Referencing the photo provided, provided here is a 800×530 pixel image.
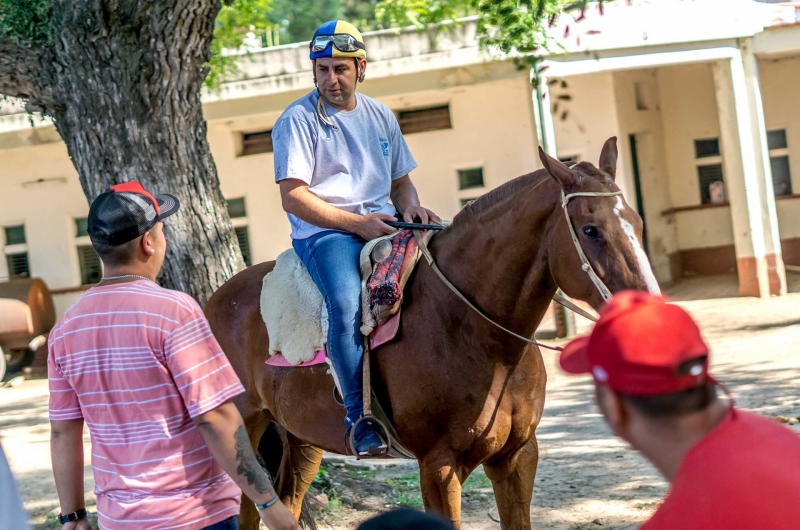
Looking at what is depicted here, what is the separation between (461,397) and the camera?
3.95 meters

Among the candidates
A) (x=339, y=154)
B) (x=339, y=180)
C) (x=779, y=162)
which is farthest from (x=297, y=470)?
(x=779, y=162)

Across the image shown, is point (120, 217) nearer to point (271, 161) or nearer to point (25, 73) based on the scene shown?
point (25, 73)

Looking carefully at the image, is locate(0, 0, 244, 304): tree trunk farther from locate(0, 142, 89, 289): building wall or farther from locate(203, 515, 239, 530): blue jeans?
locate(0, 142, 89, 289): building wall

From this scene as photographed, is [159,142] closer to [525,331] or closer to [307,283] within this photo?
[307,283]

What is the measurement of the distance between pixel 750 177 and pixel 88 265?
11.1m

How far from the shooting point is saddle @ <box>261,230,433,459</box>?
13.6 ft

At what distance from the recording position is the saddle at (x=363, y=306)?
4152mm

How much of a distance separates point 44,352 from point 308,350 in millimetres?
12052

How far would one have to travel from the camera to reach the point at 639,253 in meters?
3.43

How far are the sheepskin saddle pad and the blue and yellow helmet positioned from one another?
96 centimetres

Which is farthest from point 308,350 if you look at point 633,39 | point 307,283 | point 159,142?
point 633,39

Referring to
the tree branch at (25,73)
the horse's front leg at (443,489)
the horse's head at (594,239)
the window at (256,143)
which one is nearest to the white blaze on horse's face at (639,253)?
the horse's head at (594,239)

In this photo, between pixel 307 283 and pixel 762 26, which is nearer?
pixel 307 283

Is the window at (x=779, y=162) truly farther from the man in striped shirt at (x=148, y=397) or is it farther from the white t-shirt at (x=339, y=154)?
the man in striped shirt at (x=148, y=397)
